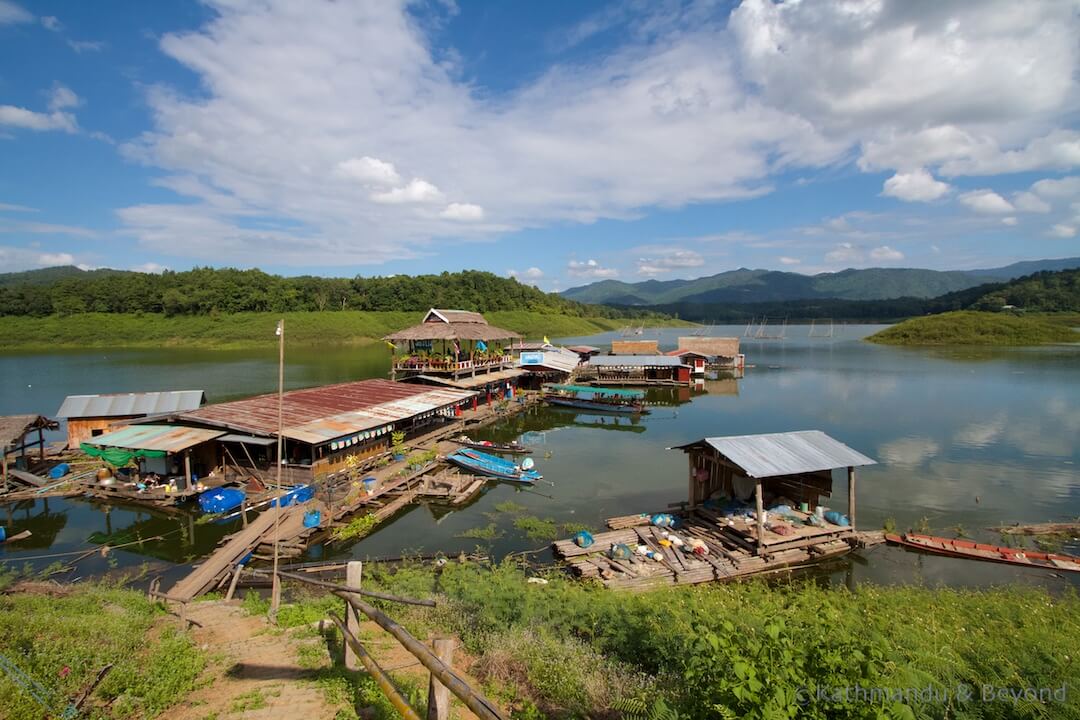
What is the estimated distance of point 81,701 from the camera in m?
5.80

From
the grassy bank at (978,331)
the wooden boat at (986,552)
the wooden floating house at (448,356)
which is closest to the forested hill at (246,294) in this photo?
the wooden floating house at (448,356)

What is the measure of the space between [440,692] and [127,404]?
29327mm

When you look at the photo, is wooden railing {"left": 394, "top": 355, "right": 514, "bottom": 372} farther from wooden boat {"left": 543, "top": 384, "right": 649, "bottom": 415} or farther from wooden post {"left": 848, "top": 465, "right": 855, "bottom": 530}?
wooden post {"left": 848, "top": 465, "right": 855, "bottom": 530}

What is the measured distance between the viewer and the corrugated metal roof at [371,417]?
63.1 ft

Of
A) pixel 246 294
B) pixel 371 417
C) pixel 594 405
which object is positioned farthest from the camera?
pixel 246 294

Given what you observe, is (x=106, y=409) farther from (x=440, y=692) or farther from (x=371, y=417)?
(x=440, y=692)

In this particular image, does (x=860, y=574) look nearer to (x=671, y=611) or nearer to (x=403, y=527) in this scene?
(x=671, y=611)

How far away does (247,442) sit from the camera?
61.5 ft

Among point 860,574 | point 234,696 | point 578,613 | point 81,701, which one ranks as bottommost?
point 860,574

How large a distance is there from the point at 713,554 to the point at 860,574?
4365 millimetres

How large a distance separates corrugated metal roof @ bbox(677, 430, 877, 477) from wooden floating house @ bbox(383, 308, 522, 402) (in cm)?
2093

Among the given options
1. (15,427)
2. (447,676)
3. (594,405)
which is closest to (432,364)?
(594,405)

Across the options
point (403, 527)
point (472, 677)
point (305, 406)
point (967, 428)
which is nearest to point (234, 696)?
point (472, 677)

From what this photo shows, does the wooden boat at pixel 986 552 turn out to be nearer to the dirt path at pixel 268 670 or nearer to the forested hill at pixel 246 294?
the dirt path at pixel 268 670
